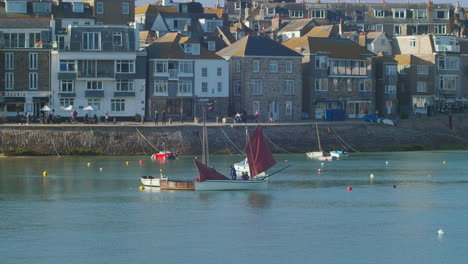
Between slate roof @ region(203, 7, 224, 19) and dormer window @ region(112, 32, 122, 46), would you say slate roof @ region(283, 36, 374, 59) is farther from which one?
slate roof @ region(203, 7, 224, 19)

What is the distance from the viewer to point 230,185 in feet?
224

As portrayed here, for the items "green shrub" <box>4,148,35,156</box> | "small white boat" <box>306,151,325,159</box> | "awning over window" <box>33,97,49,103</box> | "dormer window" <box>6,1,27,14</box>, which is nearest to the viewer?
"green shrub" <box>4,148,35,156</box>

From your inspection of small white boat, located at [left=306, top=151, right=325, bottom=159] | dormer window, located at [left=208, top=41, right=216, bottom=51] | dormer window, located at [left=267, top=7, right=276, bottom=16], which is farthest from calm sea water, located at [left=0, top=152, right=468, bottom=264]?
dormer window, located at [left=267, top=7, right=276, bottom=16]

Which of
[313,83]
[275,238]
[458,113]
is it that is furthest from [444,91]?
[275,238]

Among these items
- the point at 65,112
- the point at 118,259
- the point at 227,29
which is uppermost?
the point at 227,29

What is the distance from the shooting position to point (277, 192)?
6944 centimetres

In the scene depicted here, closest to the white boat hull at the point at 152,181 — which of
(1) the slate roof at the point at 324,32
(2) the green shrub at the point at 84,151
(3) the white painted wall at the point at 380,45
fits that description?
(2) the green shrub at the point at 84,151

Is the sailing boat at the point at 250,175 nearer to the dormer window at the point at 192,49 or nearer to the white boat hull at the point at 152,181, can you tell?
the white boat hull at the point at 152,181

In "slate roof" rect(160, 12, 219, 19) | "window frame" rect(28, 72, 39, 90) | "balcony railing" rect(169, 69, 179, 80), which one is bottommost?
"window frame" rect(28, 72, 39, 90)

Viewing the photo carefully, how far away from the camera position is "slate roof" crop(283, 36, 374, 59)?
117m

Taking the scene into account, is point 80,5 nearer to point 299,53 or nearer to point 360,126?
point 299,53

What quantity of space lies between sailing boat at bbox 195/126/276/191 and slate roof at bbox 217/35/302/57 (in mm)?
40448

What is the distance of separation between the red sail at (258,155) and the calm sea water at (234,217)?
1786 mm

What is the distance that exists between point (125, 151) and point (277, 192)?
2781cm
